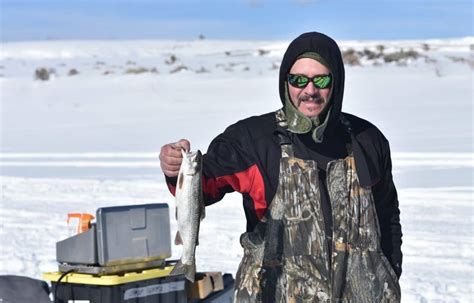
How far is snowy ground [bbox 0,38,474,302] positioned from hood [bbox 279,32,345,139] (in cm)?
383

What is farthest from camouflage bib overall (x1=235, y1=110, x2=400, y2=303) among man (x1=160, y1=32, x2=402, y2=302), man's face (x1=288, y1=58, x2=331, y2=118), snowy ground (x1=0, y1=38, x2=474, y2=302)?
snowy ground (x1=0, y1=38, x2=474, y2=302)

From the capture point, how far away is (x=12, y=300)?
204 inches

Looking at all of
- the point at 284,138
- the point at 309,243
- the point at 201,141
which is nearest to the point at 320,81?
the point at 284,138

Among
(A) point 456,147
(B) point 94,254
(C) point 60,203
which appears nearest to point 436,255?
(B) point 94,254

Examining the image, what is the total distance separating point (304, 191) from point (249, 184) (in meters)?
0.20

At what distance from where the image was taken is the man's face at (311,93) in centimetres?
330

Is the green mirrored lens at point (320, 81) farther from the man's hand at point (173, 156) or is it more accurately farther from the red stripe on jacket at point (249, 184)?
the man's hand at point (173, 156)

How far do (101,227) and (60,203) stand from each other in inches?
254

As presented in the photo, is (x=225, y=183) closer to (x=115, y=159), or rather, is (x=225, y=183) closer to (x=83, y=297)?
(x=83, y=297)

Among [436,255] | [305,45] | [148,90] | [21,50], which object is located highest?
[21,50]

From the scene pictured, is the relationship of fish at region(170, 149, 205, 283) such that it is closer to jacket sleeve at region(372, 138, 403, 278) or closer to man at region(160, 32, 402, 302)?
man at region(160, 32, 402, 302)

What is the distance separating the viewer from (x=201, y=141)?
1688 centimetres

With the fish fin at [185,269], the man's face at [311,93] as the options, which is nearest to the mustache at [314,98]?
the man's face at [311,93]

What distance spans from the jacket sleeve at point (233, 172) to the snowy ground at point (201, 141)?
12.5ft
